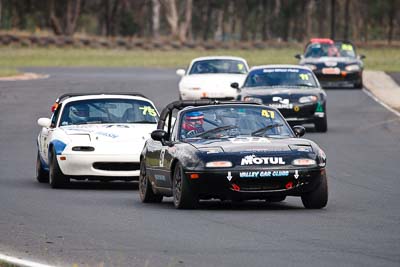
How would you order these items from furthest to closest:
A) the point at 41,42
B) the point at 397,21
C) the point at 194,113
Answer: the point at 397,21 < the point at 41,42 < the point at 194,113

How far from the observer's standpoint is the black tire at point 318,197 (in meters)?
13.6

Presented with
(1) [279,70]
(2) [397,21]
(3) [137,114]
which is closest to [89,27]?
(2) [397,21]

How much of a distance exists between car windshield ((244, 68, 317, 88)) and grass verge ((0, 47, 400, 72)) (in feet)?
85.8

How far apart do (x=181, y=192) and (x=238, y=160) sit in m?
0.70

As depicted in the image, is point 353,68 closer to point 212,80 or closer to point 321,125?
point 212,80

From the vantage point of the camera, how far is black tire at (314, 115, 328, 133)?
28.5 m

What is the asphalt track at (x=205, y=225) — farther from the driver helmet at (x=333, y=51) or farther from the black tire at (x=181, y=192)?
the driver helmet at (x=333, y=51)

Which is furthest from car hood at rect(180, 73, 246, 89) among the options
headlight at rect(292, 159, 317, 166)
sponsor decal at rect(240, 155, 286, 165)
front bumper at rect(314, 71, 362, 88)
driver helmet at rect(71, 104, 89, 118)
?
sponsor decal at rect(240, 155, 286, 165)

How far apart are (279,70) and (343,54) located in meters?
17.4

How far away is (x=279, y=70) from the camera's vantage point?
29.4m

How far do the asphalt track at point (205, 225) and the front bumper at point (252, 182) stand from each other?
223 mm

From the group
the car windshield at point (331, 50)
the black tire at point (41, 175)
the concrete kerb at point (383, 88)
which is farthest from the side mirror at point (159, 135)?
the car windshield at point (331, 50)

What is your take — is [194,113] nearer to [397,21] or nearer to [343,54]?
[343,54]

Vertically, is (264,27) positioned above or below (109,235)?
below
